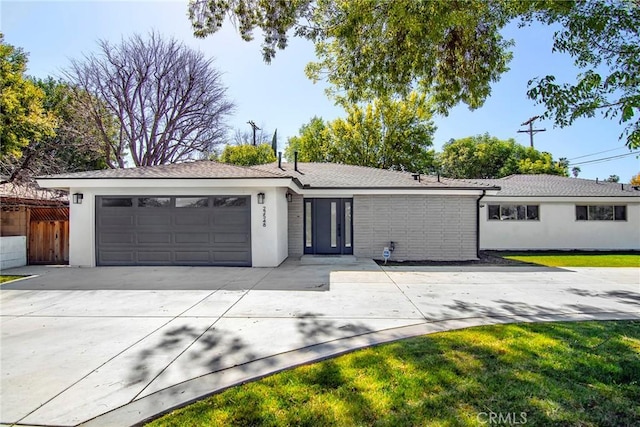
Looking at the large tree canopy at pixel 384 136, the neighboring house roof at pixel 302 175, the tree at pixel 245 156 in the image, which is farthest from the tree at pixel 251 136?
the neighboring house roof at pixel 302 175

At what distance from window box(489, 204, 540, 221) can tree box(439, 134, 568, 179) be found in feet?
62.2

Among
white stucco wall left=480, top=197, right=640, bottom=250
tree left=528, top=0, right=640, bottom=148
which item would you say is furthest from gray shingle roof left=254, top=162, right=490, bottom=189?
tree left=528, top=0, right=640, bottom=148

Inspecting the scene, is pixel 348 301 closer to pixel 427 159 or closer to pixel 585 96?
pixel 585 96

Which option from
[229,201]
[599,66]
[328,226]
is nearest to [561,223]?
[328,226]

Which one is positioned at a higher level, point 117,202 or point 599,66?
point 599,66

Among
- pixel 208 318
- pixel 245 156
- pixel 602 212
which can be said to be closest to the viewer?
pixel 208 318

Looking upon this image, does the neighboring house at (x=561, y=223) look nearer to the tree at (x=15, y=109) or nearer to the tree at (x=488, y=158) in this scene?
the tree at (x=15, y=109)

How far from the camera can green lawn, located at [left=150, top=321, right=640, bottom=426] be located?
2.58 metres

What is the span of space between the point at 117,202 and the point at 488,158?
3412 centimetres

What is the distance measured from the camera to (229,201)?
1012 cm

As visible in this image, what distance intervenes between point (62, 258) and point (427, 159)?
90.7ft

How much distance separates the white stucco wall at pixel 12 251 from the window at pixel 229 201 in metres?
6.19

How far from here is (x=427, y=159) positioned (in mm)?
30453

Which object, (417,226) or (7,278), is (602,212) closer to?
(417,226)
